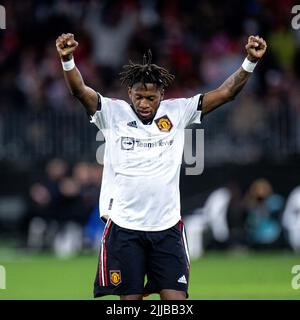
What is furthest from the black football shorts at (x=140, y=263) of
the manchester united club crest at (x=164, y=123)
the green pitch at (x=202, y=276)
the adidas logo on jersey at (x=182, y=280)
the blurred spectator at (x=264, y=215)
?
the blurred spectator at (x=264, y=215)

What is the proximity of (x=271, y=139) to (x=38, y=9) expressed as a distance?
589 cm

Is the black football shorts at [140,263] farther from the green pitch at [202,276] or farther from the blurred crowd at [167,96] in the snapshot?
the blurred crowd at [167,96]

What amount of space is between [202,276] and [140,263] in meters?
7.70

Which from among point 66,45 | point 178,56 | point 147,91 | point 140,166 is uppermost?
point 178,56

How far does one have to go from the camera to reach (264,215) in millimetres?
20641

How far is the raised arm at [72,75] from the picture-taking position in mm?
9227

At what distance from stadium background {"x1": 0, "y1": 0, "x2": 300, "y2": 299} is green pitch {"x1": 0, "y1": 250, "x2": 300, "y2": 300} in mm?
118

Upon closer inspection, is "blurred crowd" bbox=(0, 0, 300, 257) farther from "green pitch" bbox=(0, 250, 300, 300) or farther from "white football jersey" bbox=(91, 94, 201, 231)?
"white football jersey" bbox=(91, 94, 201, 231)

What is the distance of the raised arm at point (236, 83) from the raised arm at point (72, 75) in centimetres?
94

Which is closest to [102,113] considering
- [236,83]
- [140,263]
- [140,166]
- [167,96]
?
Answer: [140,166]

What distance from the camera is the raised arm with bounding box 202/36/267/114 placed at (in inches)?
376

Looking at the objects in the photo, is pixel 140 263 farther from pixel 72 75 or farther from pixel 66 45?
pixel 66 45
